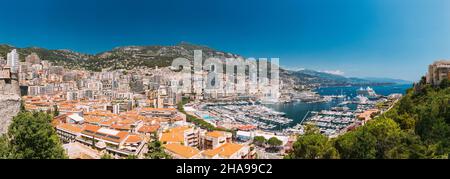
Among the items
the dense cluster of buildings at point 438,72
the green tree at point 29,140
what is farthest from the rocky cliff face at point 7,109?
the dense cluster of buildings at point 438,72

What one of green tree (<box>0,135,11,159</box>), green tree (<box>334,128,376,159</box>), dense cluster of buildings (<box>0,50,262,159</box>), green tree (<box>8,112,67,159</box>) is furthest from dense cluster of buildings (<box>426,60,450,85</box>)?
green tree (<box>0,135,11,159</box>)

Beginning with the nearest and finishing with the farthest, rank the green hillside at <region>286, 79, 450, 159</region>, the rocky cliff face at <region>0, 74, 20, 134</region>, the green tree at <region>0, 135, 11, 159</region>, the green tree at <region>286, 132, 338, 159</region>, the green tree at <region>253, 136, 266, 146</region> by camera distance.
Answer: the green tree at <region>0, 135, 11, 159</region> < the rocky cliff face at <region>0, 74, 20, 134</region> < the green hillside at <region>286, 79, 450, 159</region> < the green tree at <region>286, 132, 338, 159</region> < the green tree at <region>253, 136, 266, 146</region>

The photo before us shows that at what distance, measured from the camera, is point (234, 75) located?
6169 centimetres

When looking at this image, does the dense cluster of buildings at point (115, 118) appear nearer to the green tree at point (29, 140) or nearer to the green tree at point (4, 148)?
the green tree at point (29, 140)

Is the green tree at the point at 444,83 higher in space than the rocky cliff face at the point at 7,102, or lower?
higher

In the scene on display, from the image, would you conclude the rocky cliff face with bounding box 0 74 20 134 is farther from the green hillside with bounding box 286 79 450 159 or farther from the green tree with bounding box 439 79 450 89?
the green tree with bounding box 439 79 450 89

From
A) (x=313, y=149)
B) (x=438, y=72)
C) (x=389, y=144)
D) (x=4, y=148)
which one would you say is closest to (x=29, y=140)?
(x=4, y=148)

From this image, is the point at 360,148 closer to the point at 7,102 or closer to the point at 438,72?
the point at 7,102

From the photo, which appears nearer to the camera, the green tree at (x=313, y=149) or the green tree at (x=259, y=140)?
the green tree at (x=313, y=149)

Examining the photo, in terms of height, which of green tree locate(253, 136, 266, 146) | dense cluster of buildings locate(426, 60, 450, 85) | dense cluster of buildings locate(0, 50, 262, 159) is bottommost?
green tree locate(253, 136, 266, 146)

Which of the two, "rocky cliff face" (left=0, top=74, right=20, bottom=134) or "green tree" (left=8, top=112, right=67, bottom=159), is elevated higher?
"rocky cliff face" (left=0, top=74, right=20, bottom=134)

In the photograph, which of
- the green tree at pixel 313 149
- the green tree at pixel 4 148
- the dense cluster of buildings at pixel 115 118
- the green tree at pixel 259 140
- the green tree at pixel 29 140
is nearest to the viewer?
the green tree at pixel 4 148
